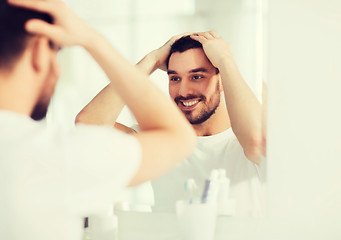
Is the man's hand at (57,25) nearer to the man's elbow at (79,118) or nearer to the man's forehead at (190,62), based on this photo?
the man's forehead at (190,62)

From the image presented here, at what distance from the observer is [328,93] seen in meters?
1.17

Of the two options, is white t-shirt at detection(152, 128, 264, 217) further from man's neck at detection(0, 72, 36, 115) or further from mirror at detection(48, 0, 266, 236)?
man's neck at detection(0, 72, 36, 115)

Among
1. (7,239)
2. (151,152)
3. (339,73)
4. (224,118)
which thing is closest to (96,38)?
(151,152)

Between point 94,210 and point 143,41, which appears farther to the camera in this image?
point 143,41

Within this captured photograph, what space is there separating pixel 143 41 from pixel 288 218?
72 cm

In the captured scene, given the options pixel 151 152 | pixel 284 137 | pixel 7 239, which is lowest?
pixel 7 239

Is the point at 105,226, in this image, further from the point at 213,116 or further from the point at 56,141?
the point at 56,141

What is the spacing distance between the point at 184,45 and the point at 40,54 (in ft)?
2.45

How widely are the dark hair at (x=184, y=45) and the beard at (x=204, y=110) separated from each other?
0.15 meters

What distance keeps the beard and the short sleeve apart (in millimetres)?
701

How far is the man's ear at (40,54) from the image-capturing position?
24.9 inches

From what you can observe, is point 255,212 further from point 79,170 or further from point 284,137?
point 79,170

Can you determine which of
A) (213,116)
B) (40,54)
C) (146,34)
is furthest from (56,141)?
(146,34)

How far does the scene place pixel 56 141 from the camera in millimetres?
574
